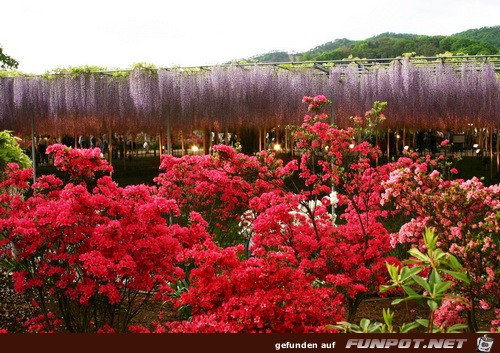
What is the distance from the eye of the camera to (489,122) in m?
10.4

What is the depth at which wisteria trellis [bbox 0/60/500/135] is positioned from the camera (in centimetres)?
995

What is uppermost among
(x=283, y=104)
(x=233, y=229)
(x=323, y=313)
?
(x=283, y=104)

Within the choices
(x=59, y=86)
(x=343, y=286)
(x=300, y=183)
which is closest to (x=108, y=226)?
(x=343, y=286)

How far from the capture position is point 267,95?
33.8 ft

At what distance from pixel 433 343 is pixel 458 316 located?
176 cm

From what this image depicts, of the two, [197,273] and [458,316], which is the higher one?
[197,273]

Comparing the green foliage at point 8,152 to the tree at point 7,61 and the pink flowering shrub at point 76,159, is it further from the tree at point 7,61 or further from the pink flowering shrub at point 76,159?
the tree at point 7,61

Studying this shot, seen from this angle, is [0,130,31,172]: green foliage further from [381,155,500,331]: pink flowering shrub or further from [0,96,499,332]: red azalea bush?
[381,155,500,331]: pink flowering shrub

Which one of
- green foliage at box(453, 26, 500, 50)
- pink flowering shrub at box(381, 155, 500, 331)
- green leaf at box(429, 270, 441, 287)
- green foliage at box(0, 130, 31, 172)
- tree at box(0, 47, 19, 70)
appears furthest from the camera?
green foliage at box(453, 26, 500, 50)

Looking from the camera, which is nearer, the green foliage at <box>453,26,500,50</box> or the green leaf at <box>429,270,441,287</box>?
the green leaf at <box>429,270,441,287</box>

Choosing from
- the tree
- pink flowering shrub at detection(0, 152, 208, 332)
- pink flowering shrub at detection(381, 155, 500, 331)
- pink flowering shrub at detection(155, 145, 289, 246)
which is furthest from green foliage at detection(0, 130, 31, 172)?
the tree

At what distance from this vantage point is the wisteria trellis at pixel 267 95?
9.95 metres

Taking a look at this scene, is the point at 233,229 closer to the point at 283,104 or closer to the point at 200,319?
the point at 283,104

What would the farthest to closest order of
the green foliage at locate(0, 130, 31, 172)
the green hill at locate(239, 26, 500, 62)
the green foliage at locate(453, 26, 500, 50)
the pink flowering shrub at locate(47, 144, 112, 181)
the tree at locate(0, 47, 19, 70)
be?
the green foliage at locate(453, 26, 500, 50)
the green hill at locate(239, 26, 500, 62)
the tree at locate(0, 47, 19, 70)
the green foliage at locate(0, 130, 31, 172)
the pink flowering shrub at locate(47, 144, 112, 181)
